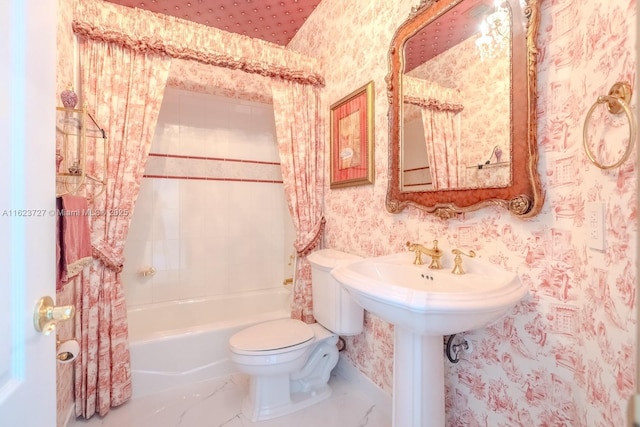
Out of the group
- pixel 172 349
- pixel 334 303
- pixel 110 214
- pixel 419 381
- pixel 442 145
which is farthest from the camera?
pixel 172 349

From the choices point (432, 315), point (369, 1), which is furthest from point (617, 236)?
point (369, 1)

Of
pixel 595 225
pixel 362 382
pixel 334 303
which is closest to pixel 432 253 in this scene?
pixel 595 225

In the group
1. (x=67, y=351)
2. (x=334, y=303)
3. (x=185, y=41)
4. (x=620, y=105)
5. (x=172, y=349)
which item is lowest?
(x=172, y=349)

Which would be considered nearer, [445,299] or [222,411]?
[445,299]

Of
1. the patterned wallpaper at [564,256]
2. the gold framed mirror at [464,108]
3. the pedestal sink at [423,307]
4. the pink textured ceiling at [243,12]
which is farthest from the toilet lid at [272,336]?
the pink textured ceiling at [243,12]

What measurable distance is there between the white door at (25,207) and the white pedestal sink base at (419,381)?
3.39ft

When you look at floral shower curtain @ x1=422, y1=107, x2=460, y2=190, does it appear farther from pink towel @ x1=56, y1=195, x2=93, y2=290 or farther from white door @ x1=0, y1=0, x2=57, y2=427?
pink towel @ x1=56, y1=195, x2=93, y2=290

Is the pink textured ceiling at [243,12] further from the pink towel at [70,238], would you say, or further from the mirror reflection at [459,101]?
the pink towel at [70,238]

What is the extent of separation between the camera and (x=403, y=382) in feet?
3.84

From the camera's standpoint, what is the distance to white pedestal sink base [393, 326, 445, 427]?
1.14 meters

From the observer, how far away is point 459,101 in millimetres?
1283

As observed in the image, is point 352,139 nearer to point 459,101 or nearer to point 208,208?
point 459,101

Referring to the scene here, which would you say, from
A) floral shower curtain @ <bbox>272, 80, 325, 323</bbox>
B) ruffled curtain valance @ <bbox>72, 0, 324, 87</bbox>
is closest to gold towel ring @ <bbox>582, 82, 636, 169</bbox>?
floral shower curtain @ <bbox>272, 80, 325, 323</bbox>

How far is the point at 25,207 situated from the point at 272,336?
141 centimetres
